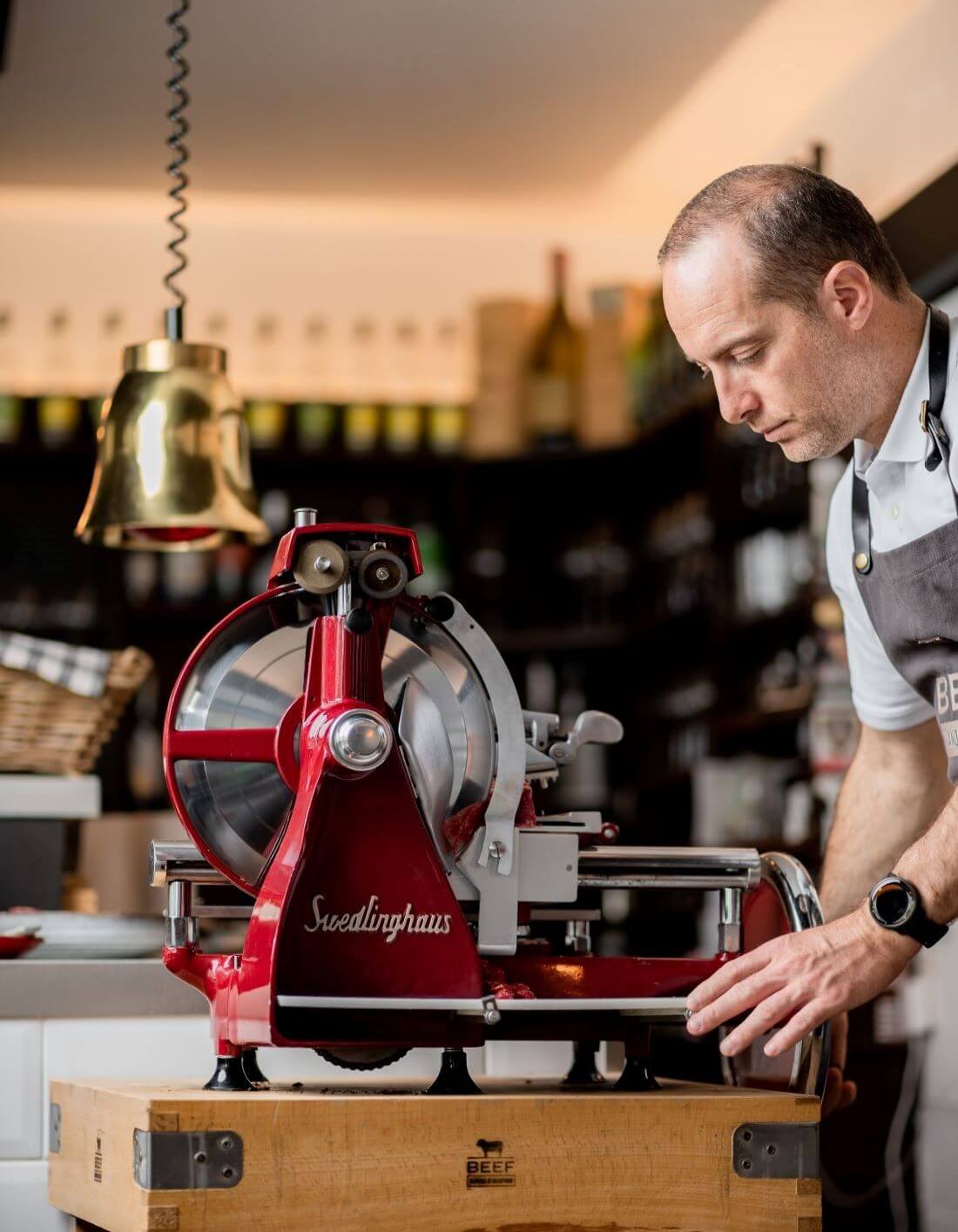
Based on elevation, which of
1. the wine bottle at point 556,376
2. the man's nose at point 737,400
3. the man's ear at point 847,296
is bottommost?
the man's nose at point 737,400

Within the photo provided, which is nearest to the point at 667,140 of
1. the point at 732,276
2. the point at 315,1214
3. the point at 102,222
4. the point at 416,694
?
the point at 102,222

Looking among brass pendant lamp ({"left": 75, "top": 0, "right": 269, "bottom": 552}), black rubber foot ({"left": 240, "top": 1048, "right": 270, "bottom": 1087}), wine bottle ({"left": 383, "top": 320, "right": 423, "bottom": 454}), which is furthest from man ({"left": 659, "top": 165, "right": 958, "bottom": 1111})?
wine bottle ({"left": 383, "top": 320, "right": 423, "bottom": 454})

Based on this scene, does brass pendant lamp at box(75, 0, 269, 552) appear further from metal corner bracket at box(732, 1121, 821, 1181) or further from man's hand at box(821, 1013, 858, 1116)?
metal corner bracket at box(732, 1121, 821, 1181)

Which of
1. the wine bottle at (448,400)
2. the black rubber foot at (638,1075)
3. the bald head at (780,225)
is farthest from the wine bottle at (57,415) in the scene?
the black rubber foot at (638,1075)

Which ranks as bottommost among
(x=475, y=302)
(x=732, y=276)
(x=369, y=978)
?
(x=369, y=978)

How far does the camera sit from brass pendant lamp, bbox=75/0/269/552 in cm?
256

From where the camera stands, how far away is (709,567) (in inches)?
192

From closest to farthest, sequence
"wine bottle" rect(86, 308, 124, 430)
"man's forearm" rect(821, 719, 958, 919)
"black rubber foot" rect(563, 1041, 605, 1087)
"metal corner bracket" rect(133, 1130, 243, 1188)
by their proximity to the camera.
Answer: "metal corner bracket" rect(133, 1130, 243, 1188) → "black rubber foot" rect(563, 1041, 605, 1087) → "man's forearm" rect(821, 719, 958, 919) → "wine bottle" rect(86, 308, 124, 430)

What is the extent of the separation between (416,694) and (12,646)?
1260 mm

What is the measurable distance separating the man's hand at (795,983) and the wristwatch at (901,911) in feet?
0.04

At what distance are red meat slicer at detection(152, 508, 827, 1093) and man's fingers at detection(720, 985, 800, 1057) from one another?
63 millimetres

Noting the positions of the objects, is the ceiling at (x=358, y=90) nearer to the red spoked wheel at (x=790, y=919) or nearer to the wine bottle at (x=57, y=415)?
the wine bottle at (x=57, y=415)

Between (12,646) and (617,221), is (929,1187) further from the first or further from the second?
(617,221)

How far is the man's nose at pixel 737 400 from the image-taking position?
1718mm
